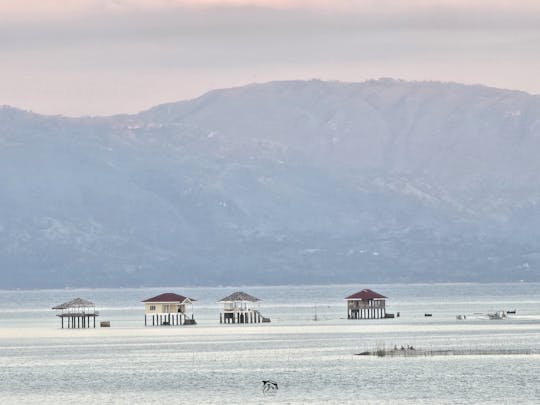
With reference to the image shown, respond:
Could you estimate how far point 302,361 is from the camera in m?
141

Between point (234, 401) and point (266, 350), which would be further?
point (266, 350)

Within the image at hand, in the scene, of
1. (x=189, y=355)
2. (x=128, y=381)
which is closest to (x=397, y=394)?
(x=128, y=381)

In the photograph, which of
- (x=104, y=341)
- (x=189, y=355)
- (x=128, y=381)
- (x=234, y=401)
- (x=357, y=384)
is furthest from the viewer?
(x=104, y=341)

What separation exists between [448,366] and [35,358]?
4282 cm

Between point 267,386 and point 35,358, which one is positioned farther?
point 35,358

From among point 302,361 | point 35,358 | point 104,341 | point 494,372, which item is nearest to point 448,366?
point 494,372

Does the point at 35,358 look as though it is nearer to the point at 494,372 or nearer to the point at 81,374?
the point at 81,374

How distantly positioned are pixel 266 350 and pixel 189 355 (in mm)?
8567

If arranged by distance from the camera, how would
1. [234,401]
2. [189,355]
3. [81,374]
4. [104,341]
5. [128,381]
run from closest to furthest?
[234,401], [128,381], [81,374], [189,355], [104,341]

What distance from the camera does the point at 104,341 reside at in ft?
605

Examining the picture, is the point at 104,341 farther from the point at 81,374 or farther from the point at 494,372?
the point at 494,372

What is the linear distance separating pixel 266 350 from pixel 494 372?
129 ft

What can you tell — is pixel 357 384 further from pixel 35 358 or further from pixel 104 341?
pixel 104 341

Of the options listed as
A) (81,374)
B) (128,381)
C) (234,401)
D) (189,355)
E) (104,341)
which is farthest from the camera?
(104,341)
